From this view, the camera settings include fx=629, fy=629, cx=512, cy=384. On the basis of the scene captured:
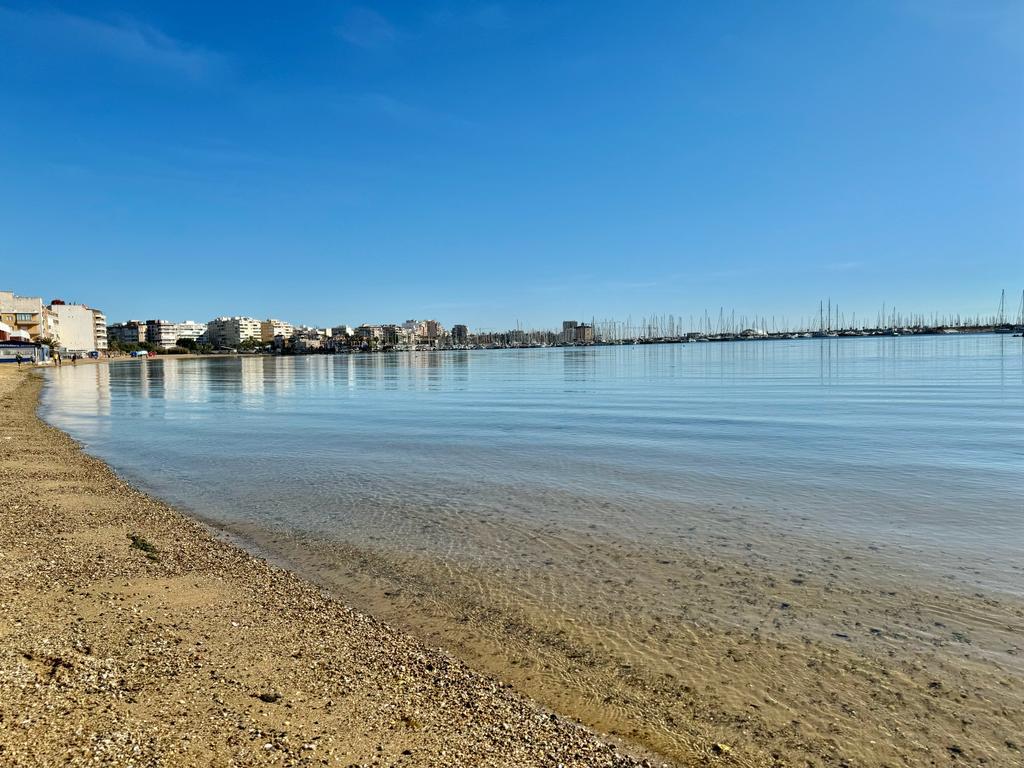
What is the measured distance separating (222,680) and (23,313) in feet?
565

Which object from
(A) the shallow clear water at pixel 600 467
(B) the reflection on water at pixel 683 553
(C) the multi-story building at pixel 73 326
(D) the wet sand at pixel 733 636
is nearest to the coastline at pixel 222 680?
(D) the wet sand at pixel 733 636

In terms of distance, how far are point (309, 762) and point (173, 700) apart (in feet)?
4.64

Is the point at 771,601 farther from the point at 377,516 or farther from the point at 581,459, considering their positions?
the point at 581,459

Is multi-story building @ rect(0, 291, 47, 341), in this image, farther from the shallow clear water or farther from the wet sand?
the wet sand

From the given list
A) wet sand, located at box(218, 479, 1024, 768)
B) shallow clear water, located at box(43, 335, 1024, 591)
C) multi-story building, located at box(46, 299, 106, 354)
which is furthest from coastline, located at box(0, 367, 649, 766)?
multi-story building, located at box(46, 299, 106, 354)

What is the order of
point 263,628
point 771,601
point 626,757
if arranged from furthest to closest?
point 771,601
point 263,628
point 626,757

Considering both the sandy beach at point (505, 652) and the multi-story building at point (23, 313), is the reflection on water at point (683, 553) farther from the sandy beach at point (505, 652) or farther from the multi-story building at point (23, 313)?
the multi-story building at point (23, 313)

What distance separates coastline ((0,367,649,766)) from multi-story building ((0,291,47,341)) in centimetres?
16342

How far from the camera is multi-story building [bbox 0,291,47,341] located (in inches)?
5423

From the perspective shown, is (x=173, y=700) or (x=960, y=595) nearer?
(x=173, y=700)

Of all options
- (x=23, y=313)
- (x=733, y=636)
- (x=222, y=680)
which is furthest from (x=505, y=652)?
(x=23, y=313)

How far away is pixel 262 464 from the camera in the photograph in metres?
17.5

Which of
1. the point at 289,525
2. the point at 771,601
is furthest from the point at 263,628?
the point at 771,601

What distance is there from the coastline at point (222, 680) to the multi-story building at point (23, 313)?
163 meters
